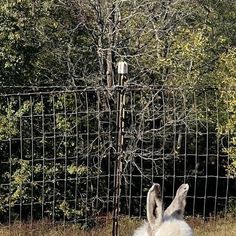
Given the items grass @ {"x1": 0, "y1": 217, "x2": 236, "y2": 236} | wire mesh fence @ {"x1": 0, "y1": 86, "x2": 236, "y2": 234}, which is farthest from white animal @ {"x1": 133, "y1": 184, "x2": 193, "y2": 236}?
wire mesh fence @ {"x1": 0, "y1": 86, "x2": 236, "y2": 234}

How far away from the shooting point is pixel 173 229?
337 centimetres

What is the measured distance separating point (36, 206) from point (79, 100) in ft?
6.85

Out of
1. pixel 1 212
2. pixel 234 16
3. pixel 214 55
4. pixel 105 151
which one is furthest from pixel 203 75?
pixel 1 212

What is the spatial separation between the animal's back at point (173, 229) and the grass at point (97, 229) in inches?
188

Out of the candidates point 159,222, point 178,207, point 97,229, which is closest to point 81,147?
point 97,229

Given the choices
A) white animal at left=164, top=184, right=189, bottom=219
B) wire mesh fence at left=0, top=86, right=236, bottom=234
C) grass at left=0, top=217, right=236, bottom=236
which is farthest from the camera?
wire mesh fence at left=0, top=86, right=236, bottom=234

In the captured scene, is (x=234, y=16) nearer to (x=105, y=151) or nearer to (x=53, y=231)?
(x=105, y=151)

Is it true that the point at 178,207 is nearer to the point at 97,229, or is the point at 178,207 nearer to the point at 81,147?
the point at 97,229

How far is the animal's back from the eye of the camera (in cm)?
334

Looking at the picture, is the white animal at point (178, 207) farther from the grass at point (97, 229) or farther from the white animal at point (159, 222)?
the grass at point (97, 229)

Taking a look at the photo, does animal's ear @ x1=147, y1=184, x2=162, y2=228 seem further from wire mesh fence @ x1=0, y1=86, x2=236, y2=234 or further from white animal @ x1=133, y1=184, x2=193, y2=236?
wire mesh fence @ x1=0, y1=86, x2=236, y2=234

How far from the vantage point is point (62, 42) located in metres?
13.0

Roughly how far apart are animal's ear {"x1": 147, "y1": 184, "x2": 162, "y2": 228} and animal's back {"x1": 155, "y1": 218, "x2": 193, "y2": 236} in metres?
0.05

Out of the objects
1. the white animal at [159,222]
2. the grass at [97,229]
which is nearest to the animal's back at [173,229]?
the white animal at [159,222]
